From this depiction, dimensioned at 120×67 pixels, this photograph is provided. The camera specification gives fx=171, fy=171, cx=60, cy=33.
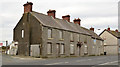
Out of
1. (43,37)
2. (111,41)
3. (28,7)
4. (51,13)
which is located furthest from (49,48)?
(111,41)

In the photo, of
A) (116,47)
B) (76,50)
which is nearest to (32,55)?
(76,50)

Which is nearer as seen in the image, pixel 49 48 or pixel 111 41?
pixel 49 48

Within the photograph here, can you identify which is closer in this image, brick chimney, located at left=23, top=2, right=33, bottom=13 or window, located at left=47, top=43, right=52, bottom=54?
window, located at left=47, top=43, right=52, bottom=54

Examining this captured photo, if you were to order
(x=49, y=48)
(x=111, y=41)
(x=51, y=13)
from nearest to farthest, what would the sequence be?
1. (x=49, y=48)
2. (x=51, y=13)
3. (x=111, y=41)

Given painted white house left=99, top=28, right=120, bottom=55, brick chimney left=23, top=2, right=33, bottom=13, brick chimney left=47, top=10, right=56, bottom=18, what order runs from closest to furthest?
brick chimney left=23, top=2, right=33, bottom=13 < brick chimney left=47, top=10, right=56, bottom=18 < painted white house left=99, top=28, right=120, bottom=55

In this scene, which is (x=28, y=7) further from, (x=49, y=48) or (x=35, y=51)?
(x=49, y=48)

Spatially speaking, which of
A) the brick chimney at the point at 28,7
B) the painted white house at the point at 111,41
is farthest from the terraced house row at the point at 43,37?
the painted white house at the point at 111,41

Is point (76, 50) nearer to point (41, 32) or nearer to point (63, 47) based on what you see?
point (63, 47)

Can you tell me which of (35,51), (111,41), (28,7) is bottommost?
(35,51)

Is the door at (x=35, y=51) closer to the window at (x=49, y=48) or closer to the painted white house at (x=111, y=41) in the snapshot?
the window at (x=49, y=48)

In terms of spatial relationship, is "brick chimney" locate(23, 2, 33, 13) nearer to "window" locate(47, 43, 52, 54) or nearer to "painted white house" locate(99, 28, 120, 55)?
"window" locate(47, 43, 52, 54)

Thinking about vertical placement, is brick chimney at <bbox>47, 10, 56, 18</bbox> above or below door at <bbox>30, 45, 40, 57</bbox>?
above

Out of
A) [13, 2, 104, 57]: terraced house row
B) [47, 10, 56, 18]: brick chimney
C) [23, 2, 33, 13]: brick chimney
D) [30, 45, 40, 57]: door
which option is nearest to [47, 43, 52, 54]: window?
[13, 2, 104, 57]: terraced house row

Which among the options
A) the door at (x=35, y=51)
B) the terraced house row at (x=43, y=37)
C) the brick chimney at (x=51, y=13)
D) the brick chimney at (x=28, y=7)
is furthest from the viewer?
the brick chimney at (x=51, y=13)
